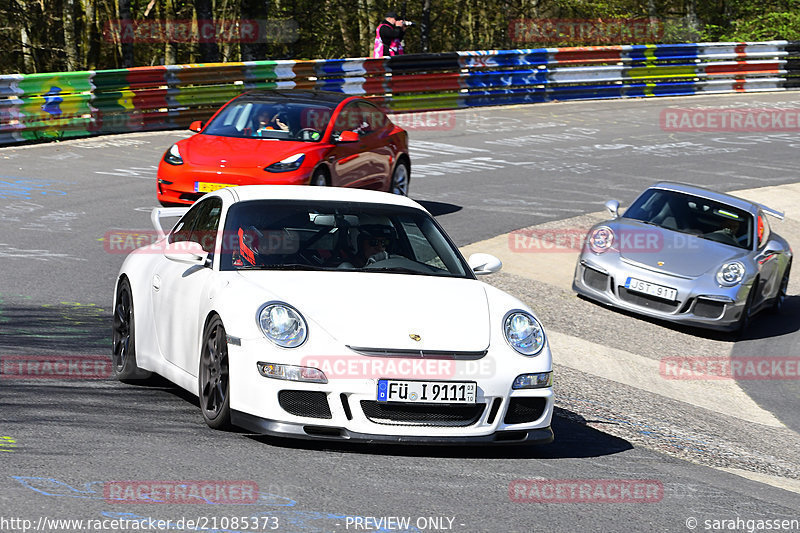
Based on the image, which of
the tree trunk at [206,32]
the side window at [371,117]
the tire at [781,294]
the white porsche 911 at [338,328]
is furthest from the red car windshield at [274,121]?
the tree trunk at [206,32]

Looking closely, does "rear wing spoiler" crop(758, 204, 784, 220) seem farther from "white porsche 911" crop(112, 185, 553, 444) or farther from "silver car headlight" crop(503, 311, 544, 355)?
"silver car headlight" crop(503, 311, 544, 355)

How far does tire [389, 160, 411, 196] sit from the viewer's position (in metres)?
15.8

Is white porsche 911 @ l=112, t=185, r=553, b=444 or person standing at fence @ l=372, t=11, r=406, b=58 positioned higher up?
person standing at fence @ l=372, t=11, r=406, b=58

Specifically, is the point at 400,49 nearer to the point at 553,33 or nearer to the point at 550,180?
the point at 550,180

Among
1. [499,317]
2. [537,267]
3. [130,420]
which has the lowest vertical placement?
[537,267]

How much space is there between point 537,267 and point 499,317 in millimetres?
7751

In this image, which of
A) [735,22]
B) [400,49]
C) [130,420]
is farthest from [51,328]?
[735,22]

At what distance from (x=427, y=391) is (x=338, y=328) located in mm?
554

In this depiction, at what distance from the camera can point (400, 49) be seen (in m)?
27.4

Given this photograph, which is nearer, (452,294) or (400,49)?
(452,294)

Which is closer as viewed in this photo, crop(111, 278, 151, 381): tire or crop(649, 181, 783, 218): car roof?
crop(111, 278, 151, 381): tire

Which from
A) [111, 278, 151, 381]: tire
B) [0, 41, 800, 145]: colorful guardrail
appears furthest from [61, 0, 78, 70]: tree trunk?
[111, 278, 151, 381]: tire

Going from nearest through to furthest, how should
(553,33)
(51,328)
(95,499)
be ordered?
(95,499) < (51,328) < (553,33)

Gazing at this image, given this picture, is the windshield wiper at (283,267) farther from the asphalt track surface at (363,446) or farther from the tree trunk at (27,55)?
the tree trunk at (27,55)
